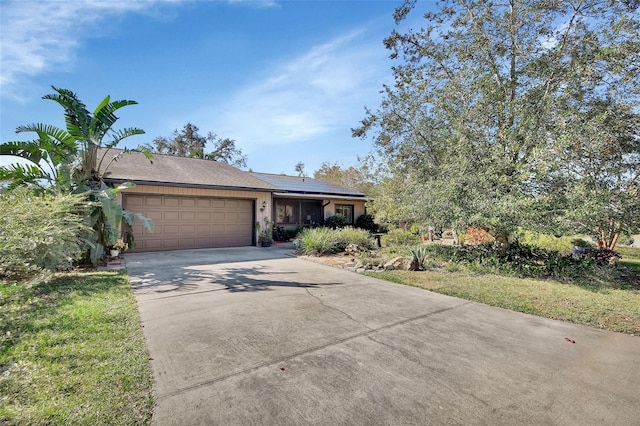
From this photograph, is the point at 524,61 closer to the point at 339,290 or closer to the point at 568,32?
the point at 568,32

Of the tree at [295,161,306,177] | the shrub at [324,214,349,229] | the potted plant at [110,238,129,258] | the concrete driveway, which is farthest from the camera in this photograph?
the tree at [295,161,306,177]

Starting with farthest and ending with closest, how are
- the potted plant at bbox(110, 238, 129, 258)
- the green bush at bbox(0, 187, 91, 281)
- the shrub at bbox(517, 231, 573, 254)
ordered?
the shrub at bbox(517, 231, 573, 254) → the potted plant at bbox(110, 238, 129, 258) → the green bush at bbox(0, 187, 91, 281)

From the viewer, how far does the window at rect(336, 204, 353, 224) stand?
722 inches

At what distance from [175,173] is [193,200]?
5.10 feet

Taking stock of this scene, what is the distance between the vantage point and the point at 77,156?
8.52 metres

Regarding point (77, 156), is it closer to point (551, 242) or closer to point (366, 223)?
point (366, 223)

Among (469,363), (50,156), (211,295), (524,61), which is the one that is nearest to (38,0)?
(50,156)

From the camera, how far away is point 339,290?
6.34m

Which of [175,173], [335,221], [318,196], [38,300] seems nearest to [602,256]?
[335,221]

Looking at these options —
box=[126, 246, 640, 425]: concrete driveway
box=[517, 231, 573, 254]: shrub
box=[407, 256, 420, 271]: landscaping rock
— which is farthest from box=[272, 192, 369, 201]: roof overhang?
box=[126, 246, 640, 425]: concrete driveway

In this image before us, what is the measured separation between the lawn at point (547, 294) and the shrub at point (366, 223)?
981 centimetres

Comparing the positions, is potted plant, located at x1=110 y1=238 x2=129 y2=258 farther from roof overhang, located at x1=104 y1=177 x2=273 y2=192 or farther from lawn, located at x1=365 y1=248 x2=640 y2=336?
lawn, located at x1=365 y1=248 x2=640 y2=336

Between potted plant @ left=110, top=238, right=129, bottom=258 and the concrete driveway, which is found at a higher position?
potted plant @ left=110, top=238, right=129, bottom=258

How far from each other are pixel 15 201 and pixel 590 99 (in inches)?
557
